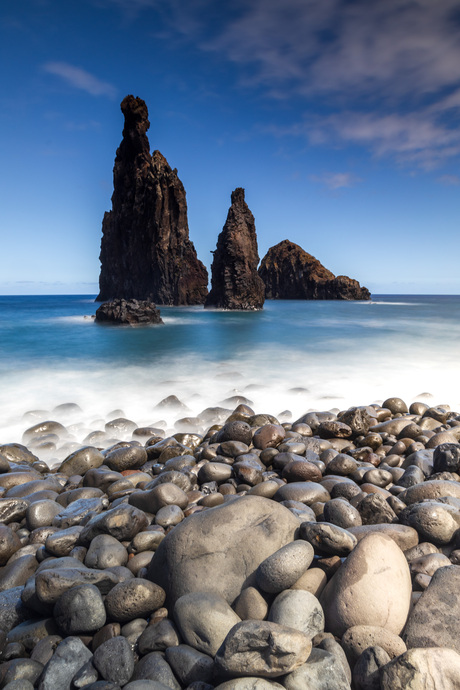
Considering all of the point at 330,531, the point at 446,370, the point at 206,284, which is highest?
the point at 206,284

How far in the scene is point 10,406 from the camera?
754 centimetres

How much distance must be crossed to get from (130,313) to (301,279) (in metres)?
70.4

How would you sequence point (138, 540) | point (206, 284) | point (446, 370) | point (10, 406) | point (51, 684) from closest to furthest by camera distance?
point (51, 684)
point (138, 540)
point (10, 406)
point (446, 370)
point (206, 284)

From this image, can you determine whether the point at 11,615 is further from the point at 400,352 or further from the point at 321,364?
the point at 400,352

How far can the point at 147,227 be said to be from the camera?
172ft

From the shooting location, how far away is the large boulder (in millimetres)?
2164

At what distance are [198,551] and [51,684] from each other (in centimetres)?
89

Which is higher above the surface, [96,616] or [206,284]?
[206,284]

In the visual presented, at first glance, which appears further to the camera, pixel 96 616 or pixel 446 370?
pixel 446 370

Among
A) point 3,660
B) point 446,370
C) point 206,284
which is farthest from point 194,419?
point 206,284

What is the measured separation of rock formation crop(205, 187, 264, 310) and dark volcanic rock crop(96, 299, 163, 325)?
17.3 meters

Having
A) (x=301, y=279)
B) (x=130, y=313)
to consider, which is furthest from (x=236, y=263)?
(x=301, y=279)

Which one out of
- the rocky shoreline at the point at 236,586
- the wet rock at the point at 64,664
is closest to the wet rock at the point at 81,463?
the rocky shoreline at the point at 236,586

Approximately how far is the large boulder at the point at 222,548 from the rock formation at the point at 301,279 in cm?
9109
